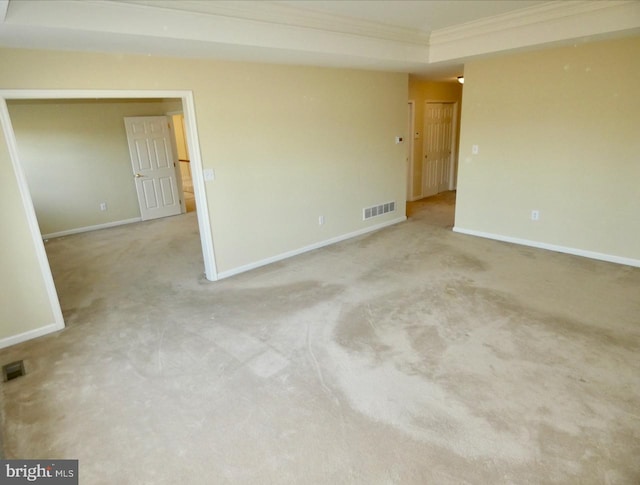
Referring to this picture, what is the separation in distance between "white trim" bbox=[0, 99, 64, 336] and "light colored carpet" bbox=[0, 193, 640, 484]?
189mm

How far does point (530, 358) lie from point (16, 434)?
341 cm

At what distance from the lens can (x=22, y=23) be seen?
234cm

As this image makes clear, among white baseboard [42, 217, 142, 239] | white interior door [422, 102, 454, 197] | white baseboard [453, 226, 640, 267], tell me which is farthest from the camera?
white interior door [422, 102, 454, 197]

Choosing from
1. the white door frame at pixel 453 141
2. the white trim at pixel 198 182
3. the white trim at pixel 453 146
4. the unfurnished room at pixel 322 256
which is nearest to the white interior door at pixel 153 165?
the unfurnished room at pixel 322 256

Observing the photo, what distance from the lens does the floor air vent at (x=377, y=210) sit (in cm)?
598

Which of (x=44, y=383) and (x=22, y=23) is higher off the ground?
(x=22, y=23)

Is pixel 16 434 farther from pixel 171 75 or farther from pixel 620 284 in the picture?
pixel 620 284

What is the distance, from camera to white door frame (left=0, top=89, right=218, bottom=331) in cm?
299

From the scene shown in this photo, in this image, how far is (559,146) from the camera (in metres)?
4.61

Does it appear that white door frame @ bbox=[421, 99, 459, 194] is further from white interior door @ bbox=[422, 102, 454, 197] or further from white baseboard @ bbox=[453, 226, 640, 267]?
white baseboard @ bbox=[453, 226, 640, 267]

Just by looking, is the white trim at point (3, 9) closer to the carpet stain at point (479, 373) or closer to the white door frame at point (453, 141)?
the carpet stain at point (479, 373)

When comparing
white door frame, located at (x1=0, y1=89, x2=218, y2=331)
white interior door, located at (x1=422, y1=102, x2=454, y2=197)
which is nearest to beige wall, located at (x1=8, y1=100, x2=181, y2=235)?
white door frame, located at (x1=0, y1=89, x2=218, y2=331)

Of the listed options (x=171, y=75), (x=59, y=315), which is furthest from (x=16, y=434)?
(x=171, y=75)

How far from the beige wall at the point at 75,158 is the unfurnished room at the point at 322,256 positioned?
0.04m
